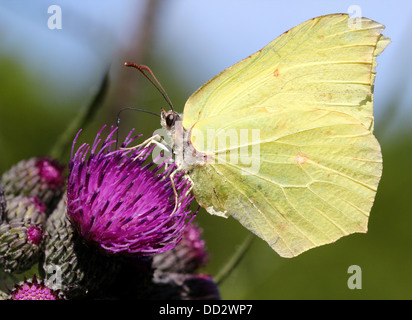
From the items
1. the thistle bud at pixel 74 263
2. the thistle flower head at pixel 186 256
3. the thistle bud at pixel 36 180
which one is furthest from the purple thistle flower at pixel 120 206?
the thistle flower head at pixel 186 256

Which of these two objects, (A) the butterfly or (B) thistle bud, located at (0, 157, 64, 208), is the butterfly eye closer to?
(A) the butterfly

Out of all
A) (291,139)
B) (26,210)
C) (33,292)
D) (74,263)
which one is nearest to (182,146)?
(291,139)

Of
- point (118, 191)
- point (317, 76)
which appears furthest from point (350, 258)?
point (118, 191)

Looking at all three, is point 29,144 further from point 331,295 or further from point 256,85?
point 331,295

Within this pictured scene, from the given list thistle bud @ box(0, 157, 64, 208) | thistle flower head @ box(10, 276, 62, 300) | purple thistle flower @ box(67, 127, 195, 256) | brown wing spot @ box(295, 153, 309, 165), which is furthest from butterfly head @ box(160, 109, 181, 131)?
thistle flower head @ box(10, 276, 62, 300)

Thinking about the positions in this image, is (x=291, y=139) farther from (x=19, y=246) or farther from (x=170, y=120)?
(x=19, y=246)

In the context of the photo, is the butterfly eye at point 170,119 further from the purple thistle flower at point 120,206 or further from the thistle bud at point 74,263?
the thistle bud at point 74,263
